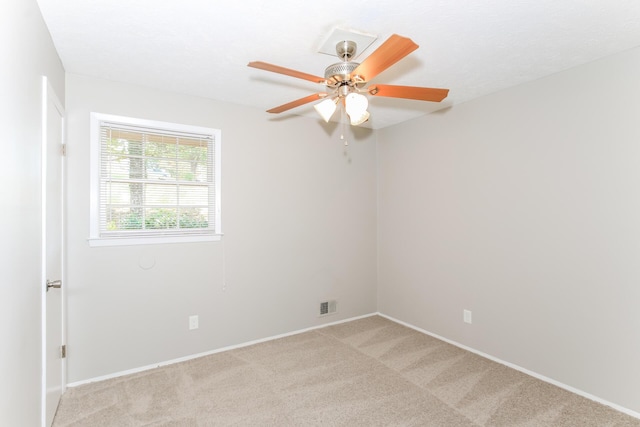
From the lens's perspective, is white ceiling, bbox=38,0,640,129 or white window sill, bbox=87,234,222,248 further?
white window sill, bbox=87,234,222,248

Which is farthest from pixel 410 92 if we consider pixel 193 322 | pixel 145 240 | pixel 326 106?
pixel 193 322

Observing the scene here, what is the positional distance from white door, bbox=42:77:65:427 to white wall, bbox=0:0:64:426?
105 millimetres

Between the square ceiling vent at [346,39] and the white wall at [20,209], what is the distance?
5.05 feet

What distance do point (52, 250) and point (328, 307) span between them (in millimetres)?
2765

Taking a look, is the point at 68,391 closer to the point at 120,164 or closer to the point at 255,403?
the point at 255,403

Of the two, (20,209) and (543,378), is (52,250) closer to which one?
(20,209)

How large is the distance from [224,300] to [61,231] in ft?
4.88

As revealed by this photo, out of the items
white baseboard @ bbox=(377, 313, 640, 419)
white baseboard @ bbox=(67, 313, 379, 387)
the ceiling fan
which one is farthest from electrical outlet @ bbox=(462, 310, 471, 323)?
the ceiling fan

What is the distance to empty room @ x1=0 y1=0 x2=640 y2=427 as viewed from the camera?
1893 mm

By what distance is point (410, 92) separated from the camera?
1.83m

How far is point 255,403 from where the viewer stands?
2.46m

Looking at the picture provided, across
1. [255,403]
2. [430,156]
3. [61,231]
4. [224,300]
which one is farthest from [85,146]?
[430,156]

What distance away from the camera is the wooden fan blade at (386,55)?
1395mm

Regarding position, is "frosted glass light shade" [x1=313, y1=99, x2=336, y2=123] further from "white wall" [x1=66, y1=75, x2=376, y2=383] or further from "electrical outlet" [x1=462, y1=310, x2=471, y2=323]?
"electrical outlet" [x1=462, y1=310, x2=471, y2=323]
